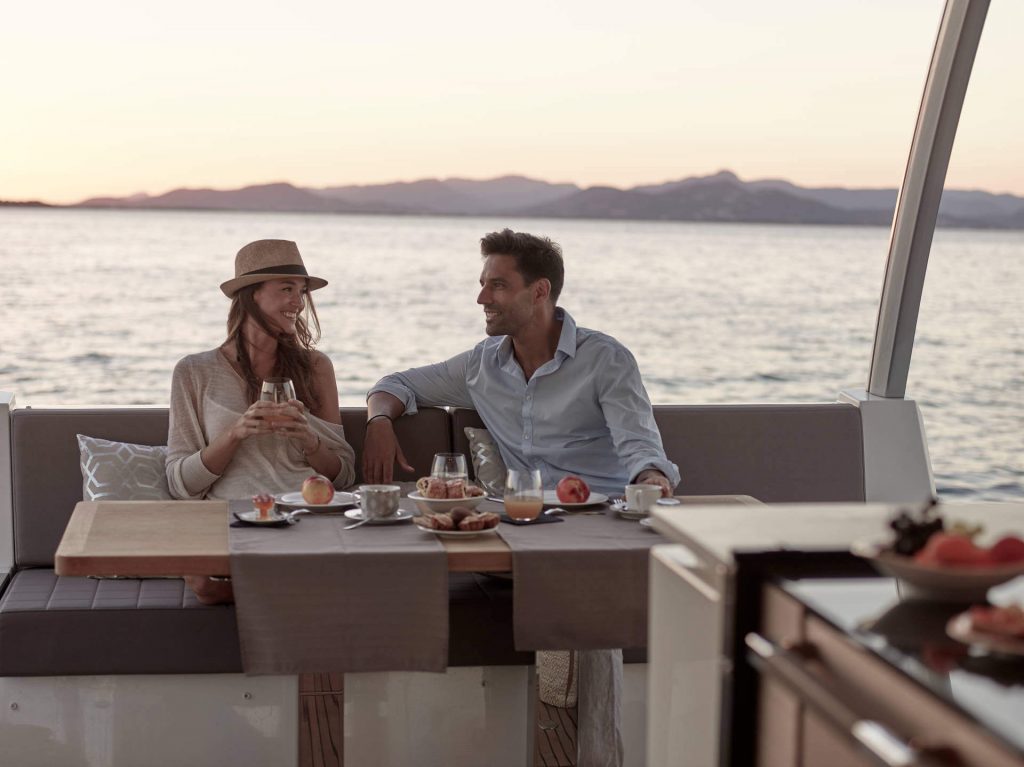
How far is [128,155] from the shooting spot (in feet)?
72.4

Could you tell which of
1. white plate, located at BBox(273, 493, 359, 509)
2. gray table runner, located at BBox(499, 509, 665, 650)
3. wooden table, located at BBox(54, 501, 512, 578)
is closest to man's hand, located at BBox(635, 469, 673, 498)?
gray table runner, located at BBox(499, 509, 665, 650)

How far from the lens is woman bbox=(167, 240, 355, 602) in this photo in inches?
122

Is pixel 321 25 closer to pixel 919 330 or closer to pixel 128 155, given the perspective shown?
pixel 128 155

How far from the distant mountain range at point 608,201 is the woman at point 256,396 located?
18.2 metres

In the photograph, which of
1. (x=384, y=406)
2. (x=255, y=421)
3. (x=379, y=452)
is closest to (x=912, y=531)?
(x=255, y=421)

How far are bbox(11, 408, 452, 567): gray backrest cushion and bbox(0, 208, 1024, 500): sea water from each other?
17517 mm

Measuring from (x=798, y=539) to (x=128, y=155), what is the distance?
2198cm

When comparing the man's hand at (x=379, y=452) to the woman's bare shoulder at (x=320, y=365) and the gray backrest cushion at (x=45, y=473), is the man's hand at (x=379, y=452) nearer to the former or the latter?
the woman's bare shoulder at (x=320, y=365)

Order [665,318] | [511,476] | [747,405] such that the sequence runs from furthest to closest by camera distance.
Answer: [665,318] → [747,405] → [511,476]

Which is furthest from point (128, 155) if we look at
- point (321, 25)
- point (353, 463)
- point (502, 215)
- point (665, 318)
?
point (353, 463)

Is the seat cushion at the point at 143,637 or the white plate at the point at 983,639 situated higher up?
the white plate at the point at 983,639

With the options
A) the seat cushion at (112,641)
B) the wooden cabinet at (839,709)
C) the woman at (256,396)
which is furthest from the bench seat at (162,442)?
the wooden cabinet at (839,709)

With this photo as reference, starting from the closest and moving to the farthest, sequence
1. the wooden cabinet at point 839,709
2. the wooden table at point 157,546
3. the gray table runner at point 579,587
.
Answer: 1. the wooden cabinet at point 839,709
2. the wooden table at point 157,546
3. the gray table runner at point 579,587

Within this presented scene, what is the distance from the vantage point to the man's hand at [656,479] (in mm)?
2827
